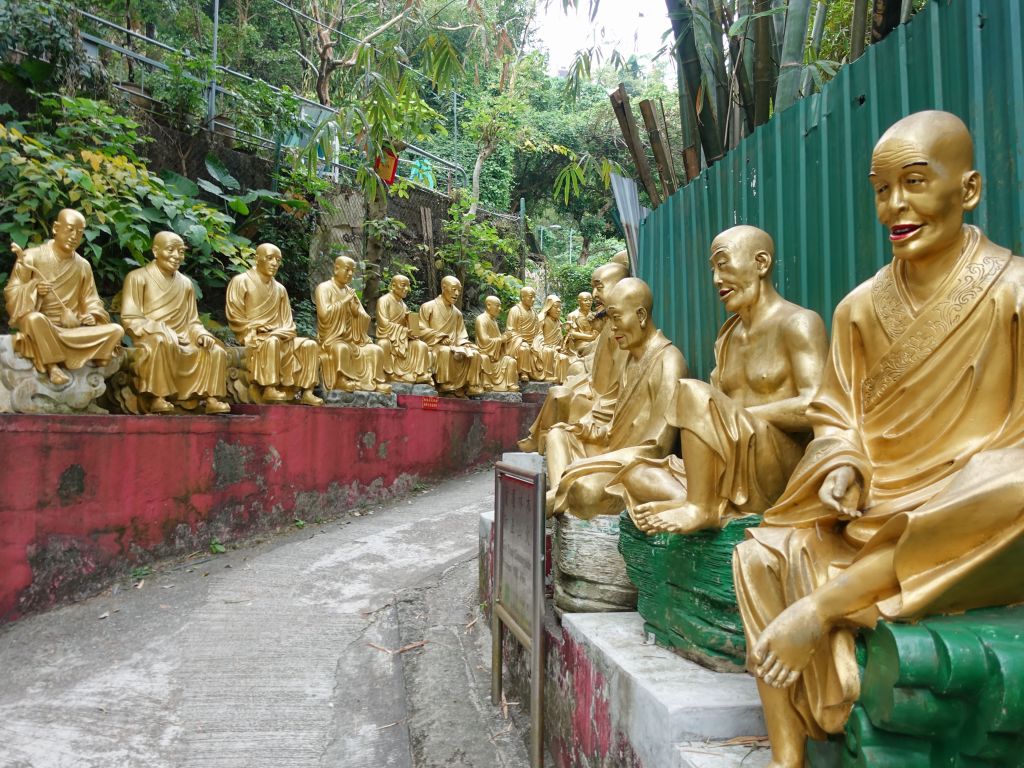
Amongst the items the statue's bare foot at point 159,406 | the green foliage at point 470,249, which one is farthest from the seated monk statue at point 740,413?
the green foliage at point 470,249

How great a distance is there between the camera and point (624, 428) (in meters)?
3.83

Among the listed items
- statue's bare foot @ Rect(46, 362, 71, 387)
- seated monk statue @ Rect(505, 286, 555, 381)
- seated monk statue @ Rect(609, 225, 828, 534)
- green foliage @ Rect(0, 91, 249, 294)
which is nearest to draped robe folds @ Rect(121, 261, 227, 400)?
statue's bare foot @ Rect(46, 362, 71, 387)

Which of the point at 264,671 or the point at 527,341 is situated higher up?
the point at 527,341

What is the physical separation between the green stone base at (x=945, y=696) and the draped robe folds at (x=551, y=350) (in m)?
12.3

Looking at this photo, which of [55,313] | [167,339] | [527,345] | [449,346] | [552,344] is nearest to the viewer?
[55,313]

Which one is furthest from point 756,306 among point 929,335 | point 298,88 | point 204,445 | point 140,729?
point 298,88

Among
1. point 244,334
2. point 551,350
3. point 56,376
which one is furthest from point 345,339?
point 551,350

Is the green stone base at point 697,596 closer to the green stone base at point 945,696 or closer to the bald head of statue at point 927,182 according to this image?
the green stone base at point 945,696

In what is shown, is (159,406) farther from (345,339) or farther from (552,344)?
(552,344)

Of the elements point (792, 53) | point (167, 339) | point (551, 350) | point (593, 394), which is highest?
point (792, 53)

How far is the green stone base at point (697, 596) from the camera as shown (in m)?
2.40

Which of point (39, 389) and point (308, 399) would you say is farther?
point (308, 399)

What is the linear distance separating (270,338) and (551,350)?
23.3 ft

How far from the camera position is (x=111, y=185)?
9297 mm
